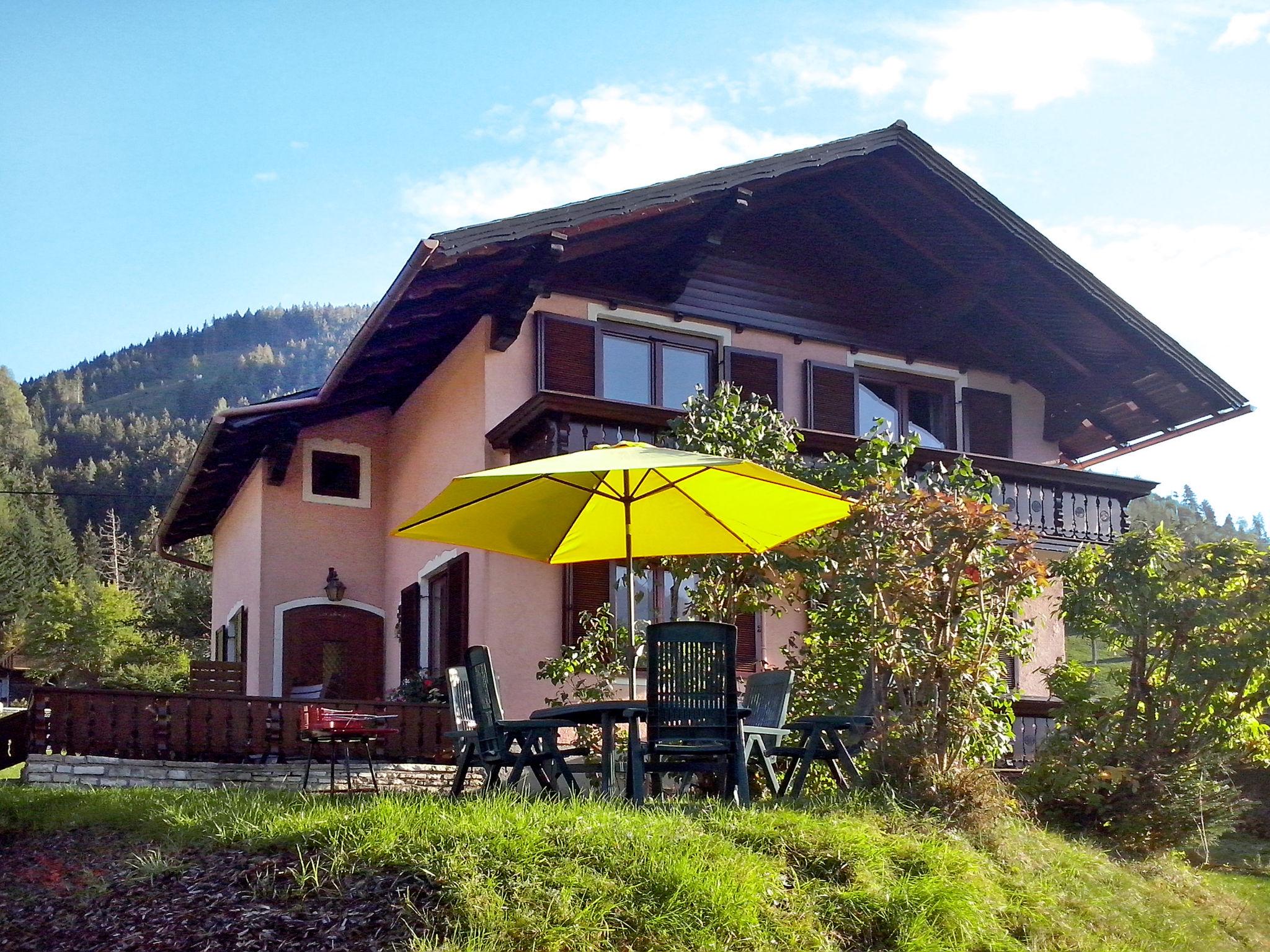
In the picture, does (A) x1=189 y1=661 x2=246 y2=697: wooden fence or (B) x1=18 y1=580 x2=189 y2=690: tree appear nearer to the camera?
(A) x1=189 y1=661 x2=246 y2=697: wooden fence

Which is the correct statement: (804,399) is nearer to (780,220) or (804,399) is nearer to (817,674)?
(780,220)

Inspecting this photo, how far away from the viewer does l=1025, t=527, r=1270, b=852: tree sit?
30.1 feet

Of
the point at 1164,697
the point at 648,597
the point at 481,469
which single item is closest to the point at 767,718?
the point at 1164,697

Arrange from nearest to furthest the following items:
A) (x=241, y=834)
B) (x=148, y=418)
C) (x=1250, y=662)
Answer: (x=241, y=834) < (x=1250, y=662) < (x=148, y=418)

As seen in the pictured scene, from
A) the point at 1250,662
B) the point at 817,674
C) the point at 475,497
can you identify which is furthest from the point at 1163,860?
the point at 475,497

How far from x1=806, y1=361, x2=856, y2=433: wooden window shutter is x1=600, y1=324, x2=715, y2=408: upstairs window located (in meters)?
1.25

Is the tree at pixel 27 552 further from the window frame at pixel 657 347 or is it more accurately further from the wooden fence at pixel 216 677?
the window frame at pixel 657 347

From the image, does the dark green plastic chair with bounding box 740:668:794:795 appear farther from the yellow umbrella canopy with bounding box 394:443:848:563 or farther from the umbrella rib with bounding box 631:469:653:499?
the umbrella rib with bounding box 631:469:653:499

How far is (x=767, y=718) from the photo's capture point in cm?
884

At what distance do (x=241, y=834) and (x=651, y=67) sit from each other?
14.0 feet

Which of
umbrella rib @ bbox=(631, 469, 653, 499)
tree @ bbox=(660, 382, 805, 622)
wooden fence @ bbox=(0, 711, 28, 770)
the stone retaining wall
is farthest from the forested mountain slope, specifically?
umbrella rib @ bbox=(631, 469, 653, 499)

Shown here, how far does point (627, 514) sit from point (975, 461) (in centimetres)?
646

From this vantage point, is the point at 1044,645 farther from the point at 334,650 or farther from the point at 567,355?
the point at 334,650

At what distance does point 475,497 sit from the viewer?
8.71m
